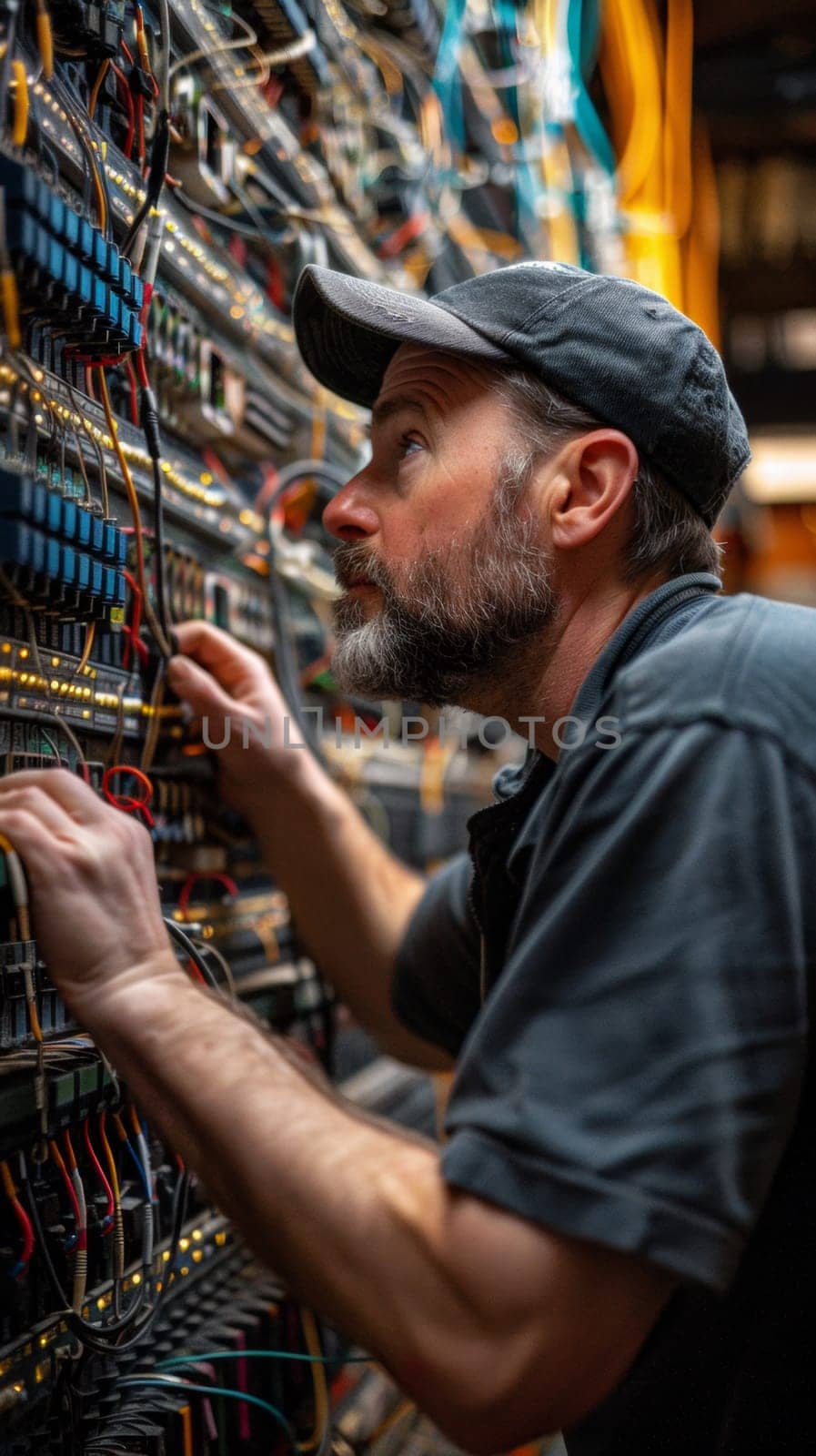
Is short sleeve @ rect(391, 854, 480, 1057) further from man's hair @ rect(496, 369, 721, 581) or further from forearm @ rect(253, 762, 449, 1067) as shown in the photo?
man's hair @ rect(496, 369, 721, 581)

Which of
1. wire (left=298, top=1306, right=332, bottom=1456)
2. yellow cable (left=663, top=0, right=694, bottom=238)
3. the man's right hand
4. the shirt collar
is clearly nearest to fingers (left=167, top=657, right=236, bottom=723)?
the man's right hand

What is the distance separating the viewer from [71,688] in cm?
116

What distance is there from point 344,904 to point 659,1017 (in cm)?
96

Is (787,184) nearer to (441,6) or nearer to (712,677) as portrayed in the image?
(441,6)

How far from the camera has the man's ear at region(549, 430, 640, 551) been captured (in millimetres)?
1236

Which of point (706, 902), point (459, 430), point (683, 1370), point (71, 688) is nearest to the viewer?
point (706, 902)

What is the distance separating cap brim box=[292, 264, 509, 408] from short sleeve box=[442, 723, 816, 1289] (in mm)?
552

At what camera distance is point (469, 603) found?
1255mm

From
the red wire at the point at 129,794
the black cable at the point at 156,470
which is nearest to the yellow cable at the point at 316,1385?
the red wire at the point at 129,794

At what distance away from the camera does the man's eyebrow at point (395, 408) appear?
1.32 meters

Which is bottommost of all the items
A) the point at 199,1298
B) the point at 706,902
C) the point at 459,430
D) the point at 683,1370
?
the point at 199,1298

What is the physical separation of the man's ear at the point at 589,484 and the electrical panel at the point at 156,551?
44 cm

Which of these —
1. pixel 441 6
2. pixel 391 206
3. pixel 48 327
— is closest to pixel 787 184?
pixel 441 6

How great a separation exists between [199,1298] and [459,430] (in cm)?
103
